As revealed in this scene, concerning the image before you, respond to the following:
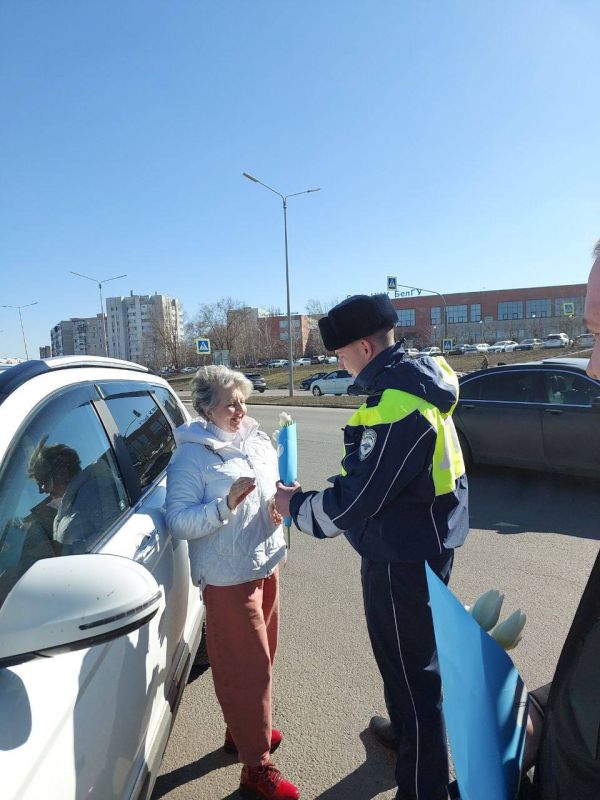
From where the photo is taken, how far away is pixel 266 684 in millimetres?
2354

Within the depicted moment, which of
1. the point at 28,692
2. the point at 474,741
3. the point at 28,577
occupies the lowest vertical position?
the point at 474,741

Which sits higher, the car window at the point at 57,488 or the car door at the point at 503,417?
the car window at the point at 57,488

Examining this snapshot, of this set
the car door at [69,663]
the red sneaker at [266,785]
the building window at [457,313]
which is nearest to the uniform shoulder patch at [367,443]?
the car door at [69,663]

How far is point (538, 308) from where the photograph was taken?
3738 inches

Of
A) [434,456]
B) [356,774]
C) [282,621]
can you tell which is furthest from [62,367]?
[282,621]

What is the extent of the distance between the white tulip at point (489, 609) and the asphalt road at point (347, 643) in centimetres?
135

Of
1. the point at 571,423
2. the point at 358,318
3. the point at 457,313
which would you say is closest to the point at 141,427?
the point at 358,318

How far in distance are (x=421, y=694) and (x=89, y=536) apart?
4.38 feet

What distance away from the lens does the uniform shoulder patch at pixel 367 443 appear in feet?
6.23

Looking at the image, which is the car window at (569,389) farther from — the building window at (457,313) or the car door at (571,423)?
the building window at (457,313)

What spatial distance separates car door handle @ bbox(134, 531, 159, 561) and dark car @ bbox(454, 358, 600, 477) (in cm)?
587

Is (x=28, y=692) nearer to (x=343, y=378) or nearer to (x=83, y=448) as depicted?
(x=83, y=448)

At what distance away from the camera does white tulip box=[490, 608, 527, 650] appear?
4.85 feet

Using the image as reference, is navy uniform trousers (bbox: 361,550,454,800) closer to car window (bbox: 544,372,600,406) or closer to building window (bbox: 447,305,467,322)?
car window (bbox: 544,372,600,406)
